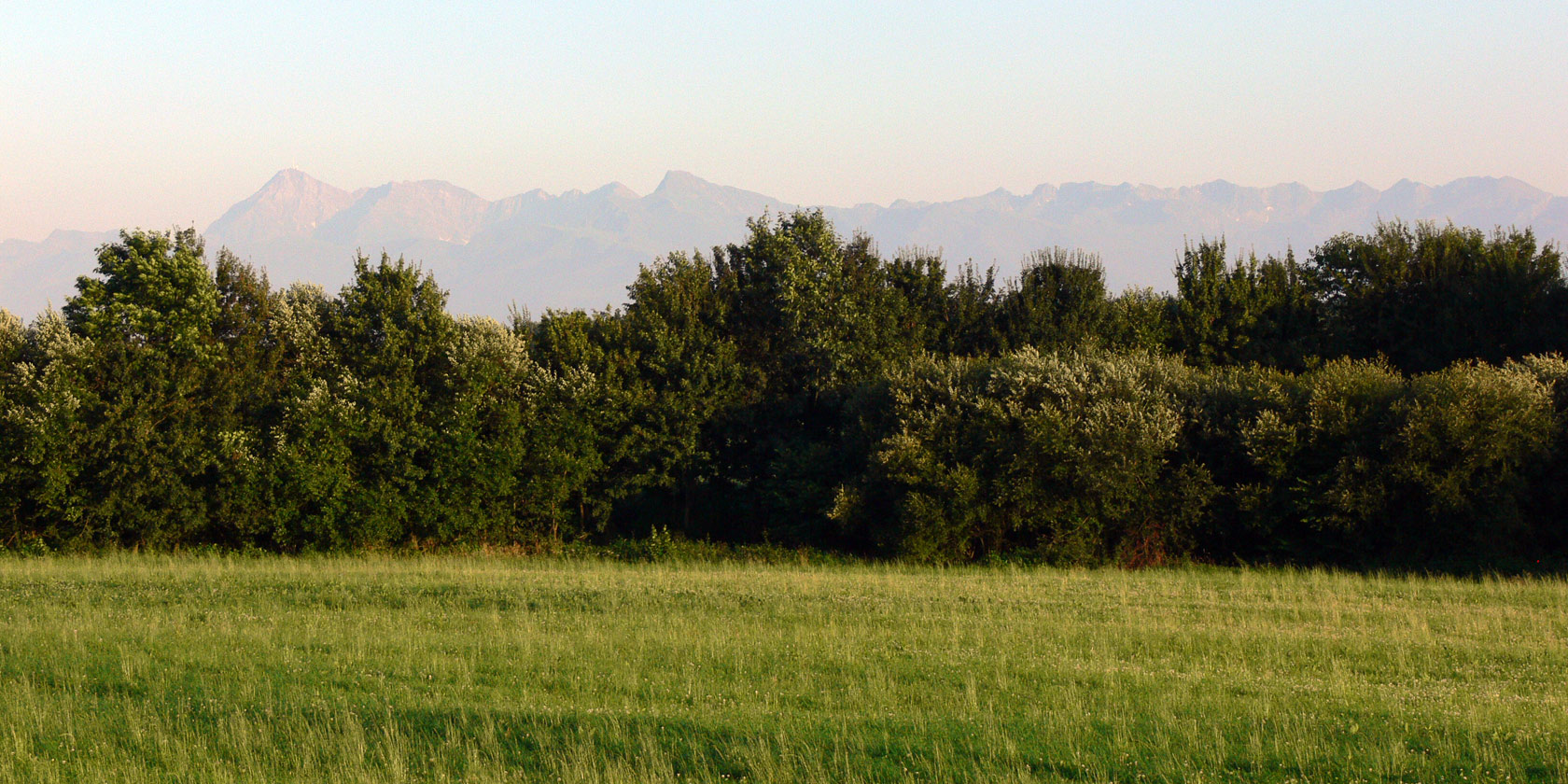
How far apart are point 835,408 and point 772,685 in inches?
1108

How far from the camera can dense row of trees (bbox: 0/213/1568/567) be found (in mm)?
31172

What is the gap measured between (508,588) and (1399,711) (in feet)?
53.0

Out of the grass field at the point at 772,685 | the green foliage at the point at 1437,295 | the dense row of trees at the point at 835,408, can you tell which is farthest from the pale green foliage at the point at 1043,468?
the green foliage at the point at 1437,295

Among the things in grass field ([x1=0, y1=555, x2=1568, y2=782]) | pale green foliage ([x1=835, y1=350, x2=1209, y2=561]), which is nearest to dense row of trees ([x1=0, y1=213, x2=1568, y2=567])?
pale green foliage ([x1=835, y1=350, x2=1209, y2=561])

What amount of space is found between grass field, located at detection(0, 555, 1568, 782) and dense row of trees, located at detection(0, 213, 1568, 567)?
30.9 ft

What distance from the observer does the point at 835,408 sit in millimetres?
40219

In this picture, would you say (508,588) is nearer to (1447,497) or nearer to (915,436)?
(915,436)

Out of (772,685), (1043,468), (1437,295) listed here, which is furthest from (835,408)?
(772,685)

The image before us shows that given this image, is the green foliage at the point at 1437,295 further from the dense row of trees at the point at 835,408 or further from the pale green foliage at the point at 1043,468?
the pale green foliage at the point at 1043,468

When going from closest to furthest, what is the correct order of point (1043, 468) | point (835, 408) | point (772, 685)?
point (772, 685), point (1043, 468), point (835, 408)

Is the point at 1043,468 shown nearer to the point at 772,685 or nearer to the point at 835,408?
the point at 835,408

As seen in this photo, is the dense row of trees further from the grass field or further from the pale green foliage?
the grass field

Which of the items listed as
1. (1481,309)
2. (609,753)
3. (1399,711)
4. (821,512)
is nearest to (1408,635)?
(1399,711)

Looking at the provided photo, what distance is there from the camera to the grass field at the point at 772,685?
9125mm
